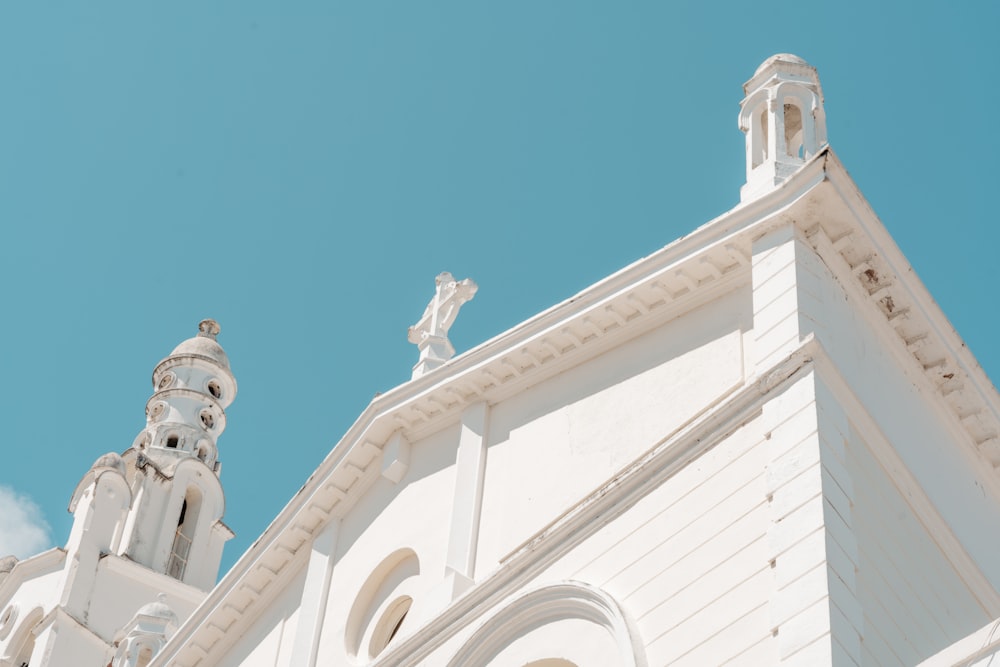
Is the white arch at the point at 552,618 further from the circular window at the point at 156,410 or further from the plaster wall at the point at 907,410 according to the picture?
the circular window at the point at 156,410

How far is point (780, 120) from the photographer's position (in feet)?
A: 66.1

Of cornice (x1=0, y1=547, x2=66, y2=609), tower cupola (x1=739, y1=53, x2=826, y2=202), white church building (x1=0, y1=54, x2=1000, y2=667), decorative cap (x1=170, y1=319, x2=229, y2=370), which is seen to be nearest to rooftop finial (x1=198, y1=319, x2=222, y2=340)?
decorative cap (x1=170, y1=319, x2=229, y2=370)

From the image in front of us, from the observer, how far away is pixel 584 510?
733 inches

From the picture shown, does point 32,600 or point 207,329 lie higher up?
point 207,329

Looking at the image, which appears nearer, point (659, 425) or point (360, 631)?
point (659, 425)

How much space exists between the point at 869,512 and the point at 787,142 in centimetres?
508

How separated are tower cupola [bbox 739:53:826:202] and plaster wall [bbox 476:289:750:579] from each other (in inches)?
57.2

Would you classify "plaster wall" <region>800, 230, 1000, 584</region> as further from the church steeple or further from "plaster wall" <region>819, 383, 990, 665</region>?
the church steeple

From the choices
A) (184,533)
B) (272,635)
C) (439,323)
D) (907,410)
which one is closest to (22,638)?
(184,533)

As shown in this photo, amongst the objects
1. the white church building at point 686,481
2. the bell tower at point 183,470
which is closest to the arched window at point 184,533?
the bell tower at point 183,470

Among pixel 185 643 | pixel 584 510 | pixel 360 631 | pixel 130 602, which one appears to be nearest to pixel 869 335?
pixel 584 510

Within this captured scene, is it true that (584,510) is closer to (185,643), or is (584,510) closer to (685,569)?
(685,569)

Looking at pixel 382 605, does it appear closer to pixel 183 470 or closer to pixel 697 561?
pixel 697 561

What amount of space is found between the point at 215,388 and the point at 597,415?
18.2 m
